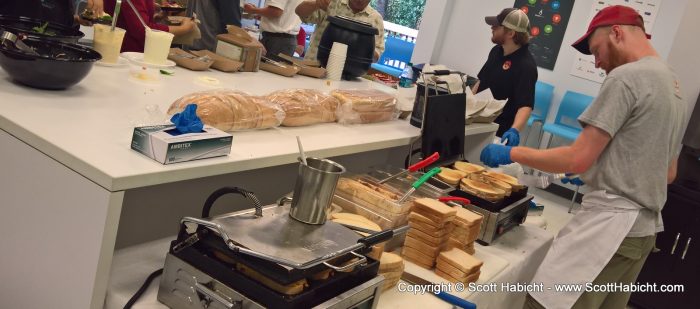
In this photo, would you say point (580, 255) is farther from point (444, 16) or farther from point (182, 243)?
point (444, 16)

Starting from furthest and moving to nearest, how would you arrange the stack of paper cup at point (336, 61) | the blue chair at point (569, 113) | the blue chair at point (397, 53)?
the blue chair at point (397, 53)
the blue chair at point (569, 113)
the stack of paper cup at point (336, 61)

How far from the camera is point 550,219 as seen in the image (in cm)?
576

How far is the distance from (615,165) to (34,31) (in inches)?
82.1

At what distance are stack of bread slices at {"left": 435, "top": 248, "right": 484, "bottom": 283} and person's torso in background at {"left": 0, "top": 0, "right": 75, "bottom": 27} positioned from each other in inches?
71.0

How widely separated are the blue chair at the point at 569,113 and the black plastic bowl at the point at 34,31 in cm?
524

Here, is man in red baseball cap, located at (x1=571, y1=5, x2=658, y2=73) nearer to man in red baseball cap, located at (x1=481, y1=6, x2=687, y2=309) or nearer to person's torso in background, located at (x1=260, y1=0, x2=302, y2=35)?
man in red baseball cap, located at (x1=481, y1=6, x2=687, y2=309)

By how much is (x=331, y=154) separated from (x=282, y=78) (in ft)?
3.00

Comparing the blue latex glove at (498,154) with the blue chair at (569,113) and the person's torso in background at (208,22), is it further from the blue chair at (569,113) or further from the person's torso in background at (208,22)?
the blue chair at (569,113)

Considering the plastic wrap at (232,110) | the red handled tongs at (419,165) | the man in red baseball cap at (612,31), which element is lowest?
the red handled tongs at (419,165)

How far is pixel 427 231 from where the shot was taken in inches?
74.0

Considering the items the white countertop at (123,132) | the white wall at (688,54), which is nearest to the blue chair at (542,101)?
the white wall at (688,54)

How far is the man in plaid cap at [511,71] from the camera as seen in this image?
3.70 m

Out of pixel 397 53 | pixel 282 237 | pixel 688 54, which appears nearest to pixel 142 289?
pixel 282 237

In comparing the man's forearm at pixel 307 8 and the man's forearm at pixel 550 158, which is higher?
the man's forearm at pixel 307 8
